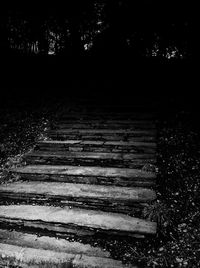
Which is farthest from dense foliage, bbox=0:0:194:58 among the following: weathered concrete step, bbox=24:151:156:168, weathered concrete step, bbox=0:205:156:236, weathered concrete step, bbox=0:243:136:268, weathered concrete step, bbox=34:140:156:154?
weathered concrete step, bbox=0:243:136:268

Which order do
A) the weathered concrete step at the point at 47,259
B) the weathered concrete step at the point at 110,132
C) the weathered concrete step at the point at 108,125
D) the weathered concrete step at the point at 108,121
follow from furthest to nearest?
the weathered concrete step at the point at 108,121, the weathered concrete step at the point at 108,125, the weathered concrete step at the point at 110,132, the weathered concrete step at the point at 47,259

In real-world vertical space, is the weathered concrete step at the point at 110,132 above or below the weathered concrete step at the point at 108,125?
below

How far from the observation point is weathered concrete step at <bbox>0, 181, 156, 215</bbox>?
3514 millimetres

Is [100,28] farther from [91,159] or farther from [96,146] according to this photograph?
[91,159]

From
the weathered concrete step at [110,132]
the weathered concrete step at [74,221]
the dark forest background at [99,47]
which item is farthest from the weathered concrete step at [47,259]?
the dark forest background at [99,47]

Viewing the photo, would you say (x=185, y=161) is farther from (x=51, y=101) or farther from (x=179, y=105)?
(x=51, y=101)

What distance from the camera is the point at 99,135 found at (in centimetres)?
556

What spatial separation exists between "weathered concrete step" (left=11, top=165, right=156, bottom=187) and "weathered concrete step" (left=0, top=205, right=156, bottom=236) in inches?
25.7

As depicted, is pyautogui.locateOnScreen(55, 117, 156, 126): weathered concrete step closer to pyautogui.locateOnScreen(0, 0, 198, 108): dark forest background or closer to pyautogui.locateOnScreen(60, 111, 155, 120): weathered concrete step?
pyautogui.locateOnScreen(60, 111, 155, 120): weathered concrete step

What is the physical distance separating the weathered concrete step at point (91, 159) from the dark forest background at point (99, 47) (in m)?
3.51

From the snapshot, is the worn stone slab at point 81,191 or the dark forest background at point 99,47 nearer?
the worn stone slab at point 81,191

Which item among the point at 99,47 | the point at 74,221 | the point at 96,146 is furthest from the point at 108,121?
the point at 99,47

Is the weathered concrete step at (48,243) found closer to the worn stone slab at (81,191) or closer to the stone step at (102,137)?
the worn stone slab at (81,191)

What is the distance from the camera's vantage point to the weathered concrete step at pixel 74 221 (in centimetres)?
311
